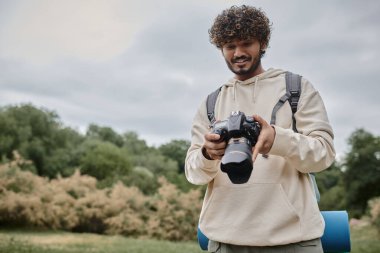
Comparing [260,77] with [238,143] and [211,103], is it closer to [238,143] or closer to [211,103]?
[211,103]

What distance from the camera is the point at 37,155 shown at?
136 ft

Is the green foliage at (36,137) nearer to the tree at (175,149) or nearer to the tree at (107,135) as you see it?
the tree at (107,135)

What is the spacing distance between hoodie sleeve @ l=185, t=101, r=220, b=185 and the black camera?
0.28 meters

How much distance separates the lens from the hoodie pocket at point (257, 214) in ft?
6.73

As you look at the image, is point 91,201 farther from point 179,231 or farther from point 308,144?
point 308,144

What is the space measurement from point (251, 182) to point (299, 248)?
37cm

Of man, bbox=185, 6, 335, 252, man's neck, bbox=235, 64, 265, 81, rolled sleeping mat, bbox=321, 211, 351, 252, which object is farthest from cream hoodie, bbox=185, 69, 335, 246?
rolled sleeping mat, bbox=321, 211, 351, 252

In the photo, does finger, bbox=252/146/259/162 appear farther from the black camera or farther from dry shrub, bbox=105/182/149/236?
dry shrub, bbox=105/182/149/236

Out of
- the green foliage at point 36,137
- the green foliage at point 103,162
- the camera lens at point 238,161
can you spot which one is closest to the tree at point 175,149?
the green foliage at point 103,162

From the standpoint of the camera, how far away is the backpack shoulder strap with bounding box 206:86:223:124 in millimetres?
2412

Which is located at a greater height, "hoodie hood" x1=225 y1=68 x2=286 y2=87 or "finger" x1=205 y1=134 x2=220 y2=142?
"hoodie hood" x1=225 y1=68 x2=286 y2=87

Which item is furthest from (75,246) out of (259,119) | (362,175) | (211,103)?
(362,175)

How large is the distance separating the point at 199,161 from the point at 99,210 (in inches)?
780

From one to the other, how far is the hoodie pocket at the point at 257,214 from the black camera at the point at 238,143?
351 millimetres
